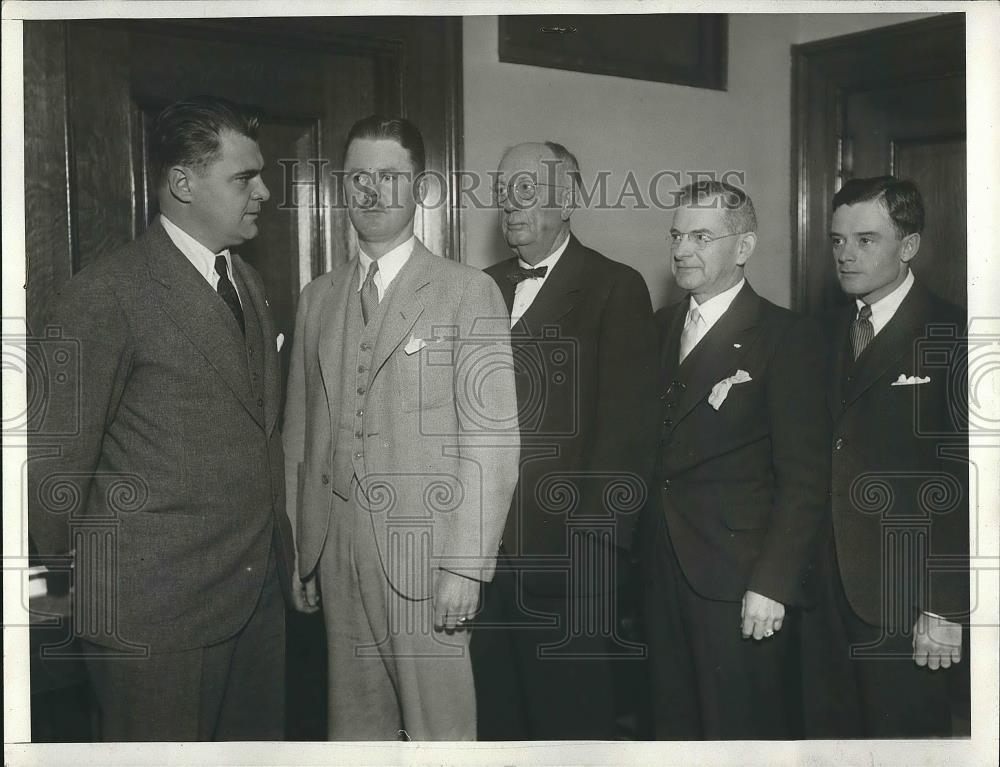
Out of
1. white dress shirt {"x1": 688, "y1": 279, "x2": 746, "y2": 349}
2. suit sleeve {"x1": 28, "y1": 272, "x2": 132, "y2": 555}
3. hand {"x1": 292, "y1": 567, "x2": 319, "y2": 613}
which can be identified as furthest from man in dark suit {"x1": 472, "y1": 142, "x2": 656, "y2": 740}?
suit sleeve {"x1": 28, "y1": 272, "x2": 132, "y2": 555}

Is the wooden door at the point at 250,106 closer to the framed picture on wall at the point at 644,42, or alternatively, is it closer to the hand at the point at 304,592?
the framed picture on wall at the point at 644,42

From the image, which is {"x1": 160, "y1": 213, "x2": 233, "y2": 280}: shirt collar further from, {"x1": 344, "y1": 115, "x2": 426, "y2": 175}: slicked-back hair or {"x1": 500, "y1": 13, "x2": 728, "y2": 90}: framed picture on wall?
{"x1": 500, "y1": 13, "x2": 728, "y2": 90}: framed picture on wall

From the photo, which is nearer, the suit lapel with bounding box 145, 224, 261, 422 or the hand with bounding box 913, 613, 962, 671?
the suit lapel with bounding box 145, 224, 261, 422

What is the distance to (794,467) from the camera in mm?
1925

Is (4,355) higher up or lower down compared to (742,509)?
higher up

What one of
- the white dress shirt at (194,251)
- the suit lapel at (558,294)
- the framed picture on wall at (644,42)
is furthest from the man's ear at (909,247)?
the white dress shirt at (194,251)

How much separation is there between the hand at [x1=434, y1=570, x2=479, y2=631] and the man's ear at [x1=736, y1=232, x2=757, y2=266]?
3.00 feet

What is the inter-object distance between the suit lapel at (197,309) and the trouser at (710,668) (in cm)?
99

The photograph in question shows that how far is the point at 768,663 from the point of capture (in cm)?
196

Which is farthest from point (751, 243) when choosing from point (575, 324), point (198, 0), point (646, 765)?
point (198, 0)

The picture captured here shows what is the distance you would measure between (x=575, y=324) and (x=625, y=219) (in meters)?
0.25

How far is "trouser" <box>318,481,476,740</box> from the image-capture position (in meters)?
1.94

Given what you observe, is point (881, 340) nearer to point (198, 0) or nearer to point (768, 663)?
point (768, 663)

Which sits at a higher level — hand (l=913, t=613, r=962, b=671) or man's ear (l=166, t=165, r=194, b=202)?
man's ear (l=166, t=165, r=194, b=202)
